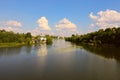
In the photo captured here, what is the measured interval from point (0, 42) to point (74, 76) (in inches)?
2202

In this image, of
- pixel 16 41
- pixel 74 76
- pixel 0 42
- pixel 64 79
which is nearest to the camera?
pixel 64 79

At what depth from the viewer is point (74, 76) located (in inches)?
797

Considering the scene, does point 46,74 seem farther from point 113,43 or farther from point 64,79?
point 113,43

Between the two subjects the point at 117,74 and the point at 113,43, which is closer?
the point at 117,74

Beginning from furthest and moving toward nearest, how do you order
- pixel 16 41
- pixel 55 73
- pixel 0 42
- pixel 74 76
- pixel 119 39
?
pixel 16 41, pixel 0 42, pixel 119 39, pixel 55 73, pixel 74 76

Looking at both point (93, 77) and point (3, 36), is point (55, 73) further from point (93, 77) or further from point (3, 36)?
point (3, 36)

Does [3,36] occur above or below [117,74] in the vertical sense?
above

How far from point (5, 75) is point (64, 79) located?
24.7 ft

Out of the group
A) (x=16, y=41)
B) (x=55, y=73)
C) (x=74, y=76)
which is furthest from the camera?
(x=16, y=41)

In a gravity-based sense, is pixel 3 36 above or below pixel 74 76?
above

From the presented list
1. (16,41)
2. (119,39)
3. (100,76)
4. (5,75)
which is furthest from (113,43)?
(5,75)

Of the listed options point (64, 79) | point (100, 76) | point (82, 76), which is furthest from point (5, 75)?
point (100, 76)

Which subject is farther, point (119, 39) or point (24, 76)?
point (119, 39)

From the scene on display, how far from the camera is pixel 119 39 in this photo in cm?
6166
